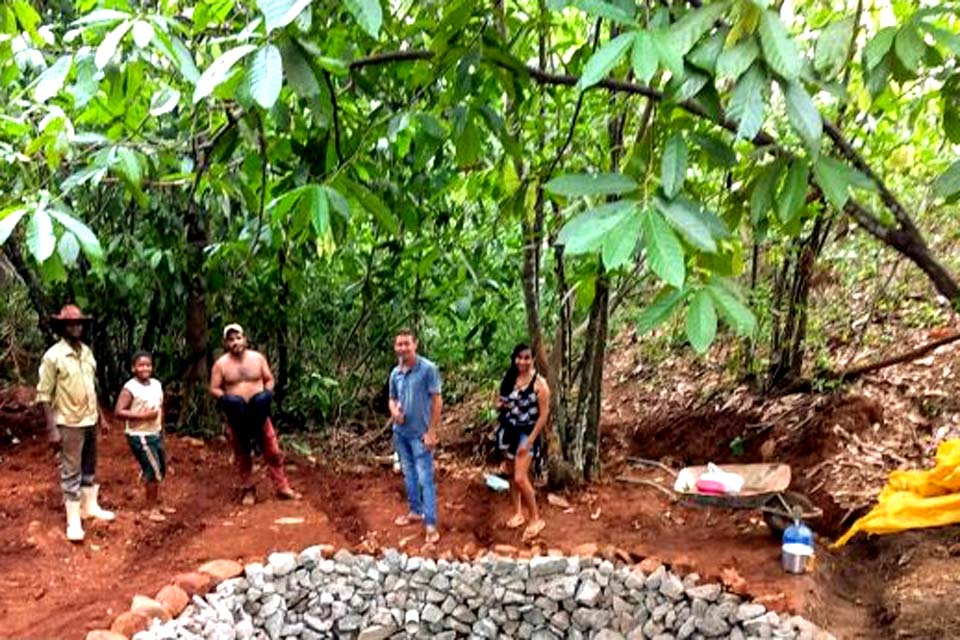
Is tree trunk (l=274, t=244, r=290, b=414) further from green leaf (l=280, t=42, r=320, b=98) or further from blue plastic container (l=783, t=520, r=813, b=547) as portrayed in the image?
green leaf (l=280, t=42, r=320, b=98)

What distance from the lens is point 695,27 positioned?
1.47m

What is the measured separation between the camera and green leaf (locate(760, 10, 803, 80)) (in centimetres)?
138

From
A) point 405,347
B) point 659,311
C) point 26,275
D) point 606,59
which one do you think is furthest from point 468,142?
point 26,275

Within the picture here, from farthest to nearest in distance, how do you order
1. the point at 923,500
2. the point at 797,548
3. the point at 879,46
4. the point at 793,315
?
the point at 793,315
the point at 797,548
the point at 923,500
the point at 879,46

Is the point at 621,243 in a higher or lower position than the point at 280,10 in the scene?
lower

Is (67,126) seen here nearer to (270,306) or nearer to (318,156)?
(318,156)

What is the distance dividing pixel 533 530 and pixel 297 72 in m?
3.42

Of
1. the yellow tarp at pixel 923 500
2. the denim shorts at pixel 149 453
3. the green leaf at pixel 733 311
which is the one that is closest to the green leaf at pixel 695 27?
the green leaf at pixel 733 311

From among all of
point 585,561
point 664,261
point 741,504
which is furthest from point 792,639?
point 664,261

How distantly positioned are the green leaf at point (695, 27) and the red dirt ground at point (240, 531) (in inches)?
115

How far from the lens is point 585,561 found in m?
4.21

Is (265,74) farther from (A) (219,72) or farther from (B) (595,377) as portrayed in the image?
(B) (595,377)

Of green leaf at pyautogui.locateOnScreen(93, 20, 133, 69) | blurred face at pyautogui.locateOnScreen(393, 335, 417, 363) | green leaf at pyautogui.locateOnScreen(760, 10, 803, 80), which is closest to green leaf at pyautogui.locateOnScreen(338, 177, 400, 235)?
green leaf at pyautogui.locateOnScreen(93, 20, 133, 69)

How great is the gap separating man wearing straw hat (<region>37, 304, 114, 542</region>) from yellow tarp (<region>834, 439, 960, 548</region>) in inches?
148
